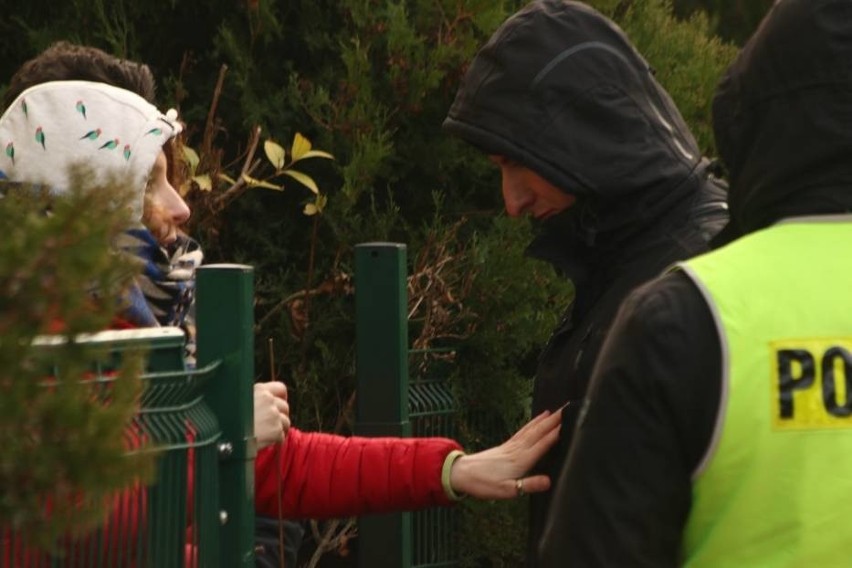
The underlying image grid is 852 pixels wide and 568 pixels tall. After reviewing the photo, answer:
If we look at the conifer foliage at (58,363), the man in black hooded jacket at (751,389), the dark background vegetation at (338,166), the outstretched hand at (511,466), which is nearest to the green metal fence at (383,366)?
the outstretched hand at (511,466)

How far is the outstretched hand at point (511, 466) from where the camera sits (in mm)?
3465

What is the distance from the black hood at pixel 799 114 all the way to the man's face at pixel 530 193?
38.7 inches

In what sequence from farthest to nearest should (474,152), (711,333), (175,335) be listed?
(474,152)
(175,335)
(711,333)

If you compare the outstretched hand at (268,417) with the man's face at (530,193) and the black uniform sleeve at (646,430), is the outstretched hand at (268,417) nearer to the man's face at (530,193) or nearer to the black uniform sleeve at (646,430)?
the man's face at (530,193)

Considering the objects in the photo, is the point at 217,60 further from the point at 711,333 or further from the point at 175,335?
the point at 711,333

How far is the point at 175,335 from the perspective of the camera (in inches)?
119

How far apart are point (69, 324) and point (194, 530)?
118 centimetres

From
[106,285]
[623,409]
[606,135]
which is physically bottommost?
[623,409]

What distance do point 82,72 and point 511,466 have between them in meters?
1.21

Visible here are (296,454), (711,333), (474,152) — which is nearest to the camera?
(711,333)

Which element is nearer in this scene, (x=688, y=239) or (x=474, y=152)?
(x=688, y=239)

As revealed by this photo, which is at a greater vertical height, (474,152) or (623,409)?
(474,152)

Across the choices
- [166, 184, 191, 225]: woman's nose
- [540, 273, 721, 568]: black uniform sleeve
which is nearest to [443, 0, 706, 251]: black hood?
[166, 184, 191, 225]: woman's nose

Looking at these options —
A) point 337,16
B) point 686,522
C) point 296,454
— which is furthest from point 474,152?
point 686,522
